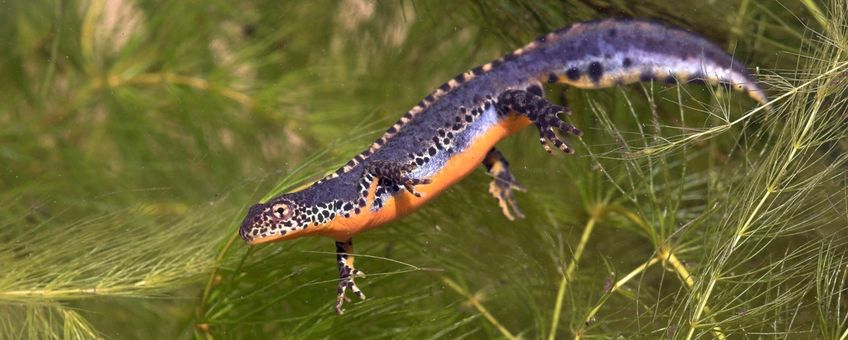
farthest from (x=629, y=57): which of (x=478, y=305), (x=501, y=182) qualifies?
(x=478, y=305)

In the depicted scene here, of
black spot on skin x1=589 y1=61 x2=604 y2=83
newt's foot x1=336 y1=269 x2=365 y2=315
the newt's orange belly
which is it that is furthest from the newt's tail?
newt's foot x1=336 y1=269 x2=365 y2=315

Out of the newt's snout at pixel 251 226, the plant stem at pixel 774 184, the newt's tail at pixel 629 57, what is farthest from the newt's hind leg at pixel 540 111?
the newt's snout at pixel 251 226

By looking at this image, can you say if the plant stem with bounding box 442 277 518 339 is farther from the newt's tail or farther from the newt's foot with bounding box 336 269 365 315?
the newt's tail

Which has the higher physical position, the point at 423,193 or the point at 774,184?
the point at 423,193

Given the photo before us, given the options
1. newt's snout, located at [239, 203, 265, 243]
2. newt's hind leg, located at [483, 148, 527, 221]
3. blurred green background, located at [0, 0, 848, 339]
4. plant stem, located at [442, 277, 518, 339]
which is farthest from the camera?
newt's hind leg, located at [483, 148, 527, 221]

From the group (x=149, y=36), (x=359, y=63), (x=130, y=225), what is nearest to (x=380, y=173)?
(x=130, y=225)

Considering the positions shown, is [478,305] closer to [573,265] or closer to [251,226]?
[573,265]
